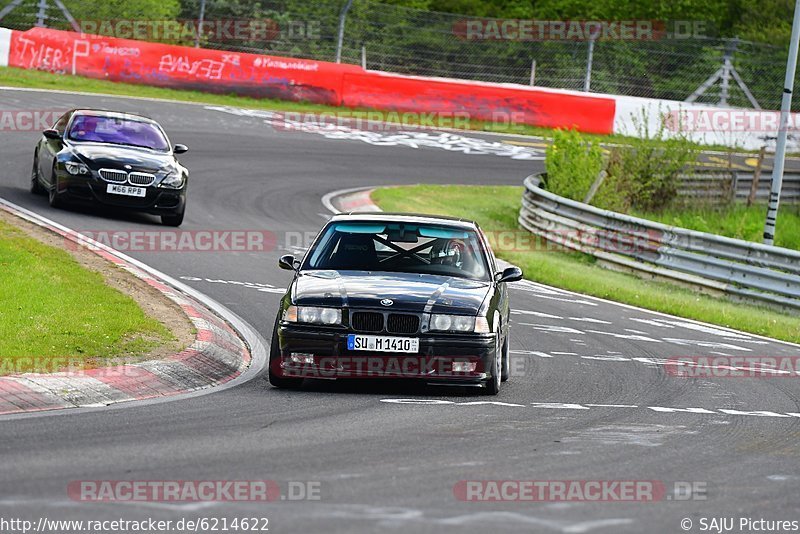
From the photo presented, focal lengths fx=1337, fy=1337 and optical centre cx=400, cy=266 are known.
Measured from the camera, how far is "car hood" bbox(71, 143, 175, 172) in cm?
1945

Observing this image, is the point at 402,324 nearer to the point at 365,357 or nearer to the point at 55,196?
the point at 365,357

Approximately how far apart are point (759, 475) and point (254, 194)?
17956mm

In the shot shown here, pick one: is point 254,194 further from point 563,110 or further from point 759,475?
point 759,475

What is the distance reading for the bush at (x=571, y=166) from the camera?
26770 millimetres

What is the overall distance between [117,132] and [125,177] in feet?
4.12

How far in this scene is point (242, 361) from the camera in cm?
1195

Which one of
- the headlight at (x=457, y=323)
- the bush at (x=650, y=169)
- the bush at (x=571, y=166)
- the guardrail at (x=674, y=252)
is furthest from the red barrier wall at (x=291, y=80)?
the headlight at (x=457, y=323)

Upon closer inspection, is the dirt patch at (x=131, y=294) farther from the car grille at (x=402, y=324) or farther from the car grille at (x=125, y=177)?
the car grille at (x=402, y=324)

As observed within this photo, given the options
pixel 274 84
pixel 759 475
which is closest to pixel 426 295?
pixel 759 475

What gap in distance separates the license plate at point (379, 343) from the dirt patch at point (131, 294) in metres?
1.66

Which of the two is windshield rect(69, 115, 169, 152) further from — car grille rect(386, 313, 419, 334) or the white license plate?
car grille rect(386, 313, 419, 334)

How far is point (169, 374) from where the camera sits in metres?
10.5

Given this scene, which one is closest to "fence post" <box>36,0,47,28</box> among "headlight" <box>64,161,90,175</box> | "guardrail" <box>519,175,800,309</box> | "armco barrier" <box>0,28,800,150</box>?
"armco barrier" <box>0,28,800,150</box>

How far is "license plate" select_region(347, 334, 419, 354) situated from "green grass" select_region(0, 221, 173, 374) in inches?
72.7
